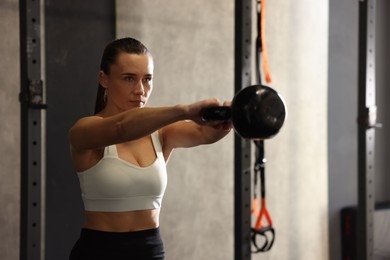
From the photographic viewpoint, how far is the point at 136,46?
189 centimetres

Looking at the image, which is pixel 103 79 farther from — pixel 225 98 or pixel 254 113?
pixel 225 98

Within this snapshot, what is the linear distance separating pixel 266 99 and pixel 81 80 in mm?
1646

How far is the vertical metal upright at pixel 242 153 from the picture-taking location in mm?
2697

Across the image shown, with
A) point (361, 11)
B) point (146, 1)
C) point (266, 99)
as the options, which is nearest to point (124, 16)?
point (146, 1)

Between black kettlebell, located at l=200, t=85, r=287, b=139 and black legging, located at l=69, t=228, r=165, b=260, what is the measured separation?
0.62 meters

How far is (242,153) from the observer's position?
271cm

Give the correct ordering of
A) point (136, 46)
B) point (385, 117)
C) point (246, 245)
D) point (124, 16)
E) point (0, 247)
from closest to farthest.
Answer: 1. point (136, 46)
2. point (0, 247)
3. point (246, 245)
4. point (124, 16)
5. point (385, 117)

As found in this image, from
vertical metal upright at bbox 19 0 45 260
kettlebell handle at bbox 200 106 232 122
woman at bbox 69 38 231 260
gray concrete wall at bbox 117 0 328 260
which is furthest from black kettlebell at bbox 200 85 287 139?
gray concrete wall at bbox 117 0 328 260

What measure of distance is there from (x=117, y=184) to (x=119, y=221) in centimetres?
13

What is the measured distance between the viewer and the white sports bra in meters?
1.76

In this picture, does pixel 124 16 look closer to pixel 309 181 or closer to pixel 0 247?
pixel 0 247

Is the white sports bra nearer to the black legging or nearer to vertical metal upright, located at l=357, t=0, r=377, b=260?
the black legging

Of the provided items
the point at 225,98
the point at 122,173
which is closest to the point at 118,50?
the point at 122,173

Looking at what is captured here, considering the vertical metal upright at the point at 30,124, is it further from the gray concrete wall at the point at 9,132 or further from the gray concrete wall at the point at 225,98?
the gray concrete wall at the point at 225,98
